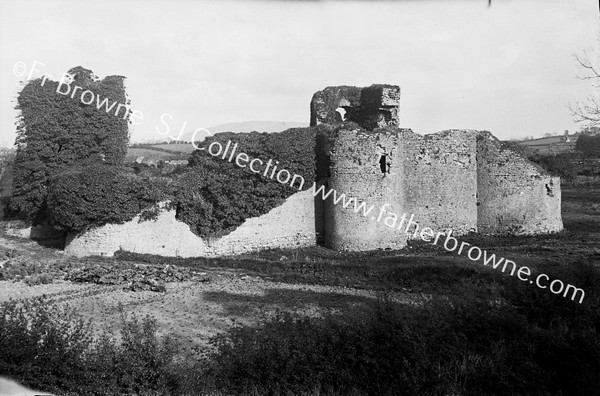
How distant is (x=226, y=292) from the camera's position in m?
13.8

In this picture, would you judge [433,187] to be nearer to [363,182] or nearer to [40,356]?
[363,182]

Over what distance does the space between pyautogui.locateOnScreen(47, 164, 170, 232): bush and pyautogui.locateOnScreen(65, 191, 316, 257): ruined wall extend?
0.35m

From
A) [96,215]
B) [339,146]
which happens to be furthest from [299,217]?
[96,215]

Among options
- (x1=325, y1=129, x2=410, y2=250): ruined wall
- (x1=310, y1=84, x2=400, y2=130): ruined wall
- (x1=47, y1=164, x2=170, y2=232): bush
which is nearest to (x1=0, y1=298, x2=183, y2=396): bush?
(x1=47, y1=164, x2=170, y2=232): bush

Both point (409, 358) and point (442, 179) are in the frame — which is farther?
point (442, 179)

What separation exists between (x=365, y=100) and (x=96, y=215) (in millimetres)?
12113

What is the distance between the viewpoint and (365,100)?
78.1ft

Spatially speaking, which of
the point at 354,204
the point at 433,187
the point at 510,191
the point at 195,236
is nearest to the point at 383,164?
the point at 354,204

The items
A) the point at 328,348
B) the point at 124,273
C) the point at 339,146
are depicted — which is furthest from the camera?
the point at 339,146

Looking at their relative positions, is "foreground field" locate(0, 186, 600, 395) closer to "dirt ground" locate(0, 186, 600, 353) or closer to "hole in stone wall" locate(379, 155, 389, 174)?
"dirt ground" locate(0, 186, 600, 353)

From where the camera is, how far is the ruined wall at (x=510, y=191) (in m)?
22.2

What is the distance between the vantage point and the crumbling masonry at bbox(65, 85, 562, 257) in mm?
19031

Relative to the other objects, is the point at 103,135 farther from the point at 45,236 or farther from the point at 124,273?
the point at 124,273

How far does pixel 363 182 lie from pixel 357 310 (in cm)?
948
